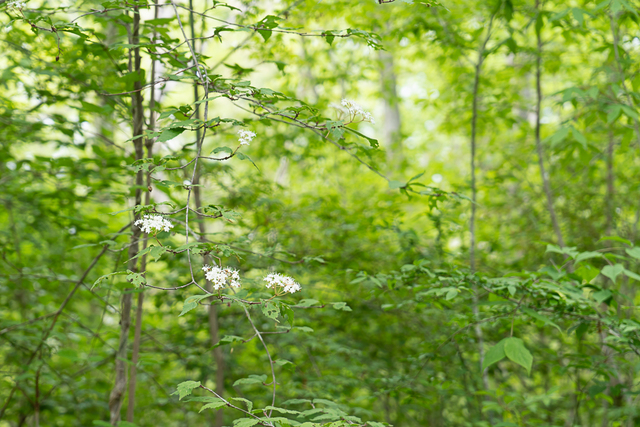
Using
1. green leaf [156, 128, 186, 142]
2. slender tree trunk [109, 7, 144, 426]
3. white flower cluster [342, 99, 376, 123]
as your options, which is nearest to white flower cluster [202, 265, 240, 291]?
green leaf [156, 128, 186, 142]

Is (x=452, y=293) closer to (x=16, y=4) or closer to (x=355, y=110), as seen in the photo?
(x=355, y=110)

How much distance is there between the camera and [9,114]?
2.87m

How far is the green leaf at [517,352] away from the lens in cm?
166

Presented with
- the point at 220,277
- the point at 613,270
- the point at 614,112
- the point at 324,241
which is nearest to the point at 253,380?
the point at 220,277

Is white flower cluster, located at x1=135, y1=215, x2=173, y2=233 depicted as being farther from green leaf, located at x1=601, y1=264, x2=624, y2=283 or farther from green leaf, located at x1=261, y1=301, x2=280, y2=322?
green leaf, located at x1=601, y1=264, x2=624, y2=283

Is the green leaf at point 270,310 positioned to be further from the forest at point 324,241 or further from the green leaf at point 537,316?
the green leaf at point 537,316

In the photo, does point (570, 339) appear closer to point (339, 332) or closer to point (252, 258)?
point (339, 332)

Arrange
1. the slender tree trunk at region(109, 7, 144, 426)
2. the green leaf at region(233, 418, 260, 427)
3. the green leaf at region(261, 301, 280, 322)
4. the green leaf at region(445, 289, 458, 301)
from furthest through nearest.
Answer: the slender tree trunk at region(109, 7, 144, 426) → the green leaf at region(445, 289, 458, 301) → the green leaf at region(261, 301, 280, 322) → the green leaf at region(233, 418, 260, 427)

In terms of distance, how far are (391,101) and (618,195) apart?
7.98 ft

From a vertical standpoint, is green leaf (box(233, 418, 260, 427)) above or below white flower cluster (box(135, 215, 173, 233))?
below

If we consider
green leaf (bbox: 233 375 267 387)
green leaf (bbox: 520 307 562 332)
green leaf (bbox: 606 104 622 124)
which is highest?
green leaf (bbox: 606 104 622 124)

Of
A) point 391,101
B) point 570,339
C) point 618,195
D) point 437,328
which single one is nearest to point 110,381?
point 437,328

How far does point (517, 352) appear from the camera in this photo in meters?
1.70

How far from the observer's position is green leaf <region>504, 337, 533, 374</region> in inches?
65.3
